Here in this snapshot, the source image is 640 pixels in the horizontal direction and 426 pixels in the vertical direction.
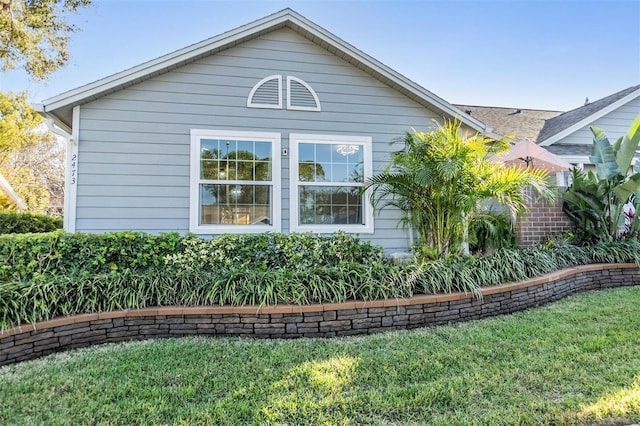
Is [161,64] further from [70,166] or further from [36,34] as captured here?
[36,34]

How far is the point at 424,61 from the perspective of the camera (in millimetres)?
10547

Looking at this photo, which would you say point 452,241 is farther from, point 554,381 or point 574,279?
point 554,381

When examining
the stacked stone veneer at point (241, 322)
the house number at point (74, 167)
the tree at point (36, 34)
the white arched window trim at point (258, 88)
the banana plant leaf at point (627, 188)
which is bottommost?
the stacked stone veneer at point (241, 322)

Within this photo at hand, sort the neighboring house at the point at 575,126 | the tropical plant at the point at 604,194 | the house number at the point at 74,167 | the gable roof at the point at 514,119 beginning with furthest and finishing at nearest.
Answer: the gable roof at the point at 514,119 < the neighboring house at the point at 575,126 < the tropical plant at the point at 604,194 < the house number at the point at 74,167

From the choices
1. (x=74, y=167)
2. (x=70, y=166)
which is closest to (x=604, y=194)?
(x=74, y=167)

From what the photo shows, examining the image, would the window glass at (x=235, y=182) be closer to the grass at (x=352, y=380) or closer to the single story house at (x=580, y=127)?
the grass at (x=352, y=380)

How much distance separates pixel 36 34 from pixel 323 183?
11.6 m

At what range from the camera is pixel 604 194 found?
6203 millimetres

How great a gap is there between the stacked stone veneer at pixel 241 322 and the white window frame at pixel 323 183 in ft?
8.30

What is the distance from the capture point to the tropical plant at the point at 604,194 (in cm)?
620

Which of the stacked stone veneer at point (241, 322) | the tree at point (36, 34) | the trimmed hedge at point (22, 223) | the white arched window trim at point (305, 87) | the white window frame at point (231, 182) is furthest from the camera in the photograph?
the tree at point (36, 34)

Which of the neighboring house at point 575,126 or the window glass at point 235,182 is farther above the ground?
the neighboring house at point 575,126

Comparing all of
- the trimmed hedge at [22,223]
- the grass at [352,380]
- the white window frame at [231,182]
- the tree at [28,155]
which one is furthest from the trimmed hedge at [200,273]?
the tree at [28,155]

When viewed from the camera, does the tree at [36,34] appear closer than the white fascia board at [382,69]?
No
